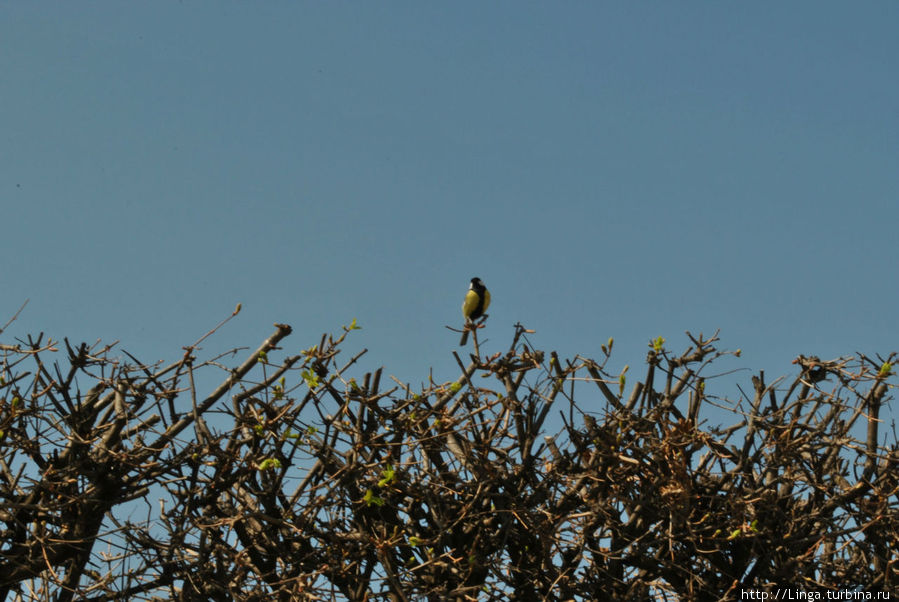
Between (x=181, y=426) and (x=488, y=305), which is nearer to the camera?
(x=181, y=426)

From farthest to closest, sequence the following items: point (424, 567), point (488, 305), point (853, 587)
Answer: point (488, 305), point (853, 587), point (424, 567)

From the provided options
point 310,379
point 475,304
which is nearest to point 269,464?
point 310,379

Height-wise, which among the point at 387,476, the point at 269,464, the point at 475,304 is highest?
the point at 475,304

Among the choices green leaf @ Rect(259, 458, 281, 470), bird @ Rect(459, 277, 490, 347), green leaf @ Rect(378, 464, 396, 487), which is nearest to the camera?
green leaf @ Rect(378, 464, 396, 487)

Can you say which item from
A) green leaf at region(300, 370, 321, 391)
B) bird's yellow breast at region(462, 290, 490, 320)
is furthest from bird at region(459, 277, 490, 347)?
green leaf at region(300, 370, 321, 391)

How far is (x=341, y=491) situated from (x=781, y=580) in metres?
3.34

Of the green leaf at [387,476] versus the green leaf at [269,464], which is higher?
the green leaf at [269,464]

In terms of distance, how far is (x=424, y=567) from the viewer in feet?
19.8

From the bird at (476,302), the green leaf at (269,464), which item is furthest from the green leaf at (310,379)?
the bird at (476,302)

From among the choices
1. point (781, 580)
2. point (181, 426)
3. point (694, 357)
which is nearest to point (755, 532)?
point (781, 580)

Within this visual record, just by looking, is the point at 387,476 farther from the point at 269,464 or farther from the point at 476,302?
the point at 476,302

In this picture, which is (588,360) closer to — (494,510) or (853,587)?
(494,510)

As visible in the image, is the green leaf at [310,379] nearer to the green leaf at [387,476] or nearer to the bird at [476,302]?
the green leaf at [387,476]

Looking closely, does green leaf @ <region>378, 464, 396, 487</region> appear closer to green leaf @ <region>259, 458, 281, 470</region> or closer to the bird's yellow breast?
green leaf @ <region>259, 458, 281, 470</region>
